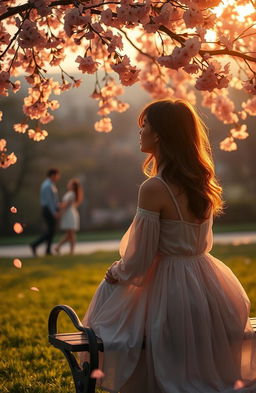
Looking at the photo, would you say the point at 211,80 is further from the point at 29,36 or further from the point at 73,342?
the point at 73,342

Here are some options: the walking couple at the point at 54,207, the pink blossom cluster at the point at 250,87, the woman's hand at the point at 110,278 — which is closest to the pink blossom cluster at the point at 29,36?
the pink blossom cluster at the point at 250,87

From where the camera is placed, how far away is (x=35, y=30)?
5.06m

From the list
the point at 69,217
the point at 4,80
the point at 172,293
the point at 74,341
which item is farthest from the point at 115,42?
the point at 69,217

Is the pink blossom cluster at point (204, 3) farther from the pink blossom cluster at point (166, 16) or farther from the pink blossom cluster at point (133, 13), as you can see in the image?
the pink blossom cluster at point (133, 13)

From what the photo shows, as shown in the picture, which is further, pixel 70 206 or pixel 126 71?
→ pixel 70 206

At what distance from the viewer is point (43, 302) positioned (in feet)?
33.0

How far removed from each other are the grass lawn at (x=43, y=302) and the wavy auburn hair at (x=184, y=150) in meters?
1.80

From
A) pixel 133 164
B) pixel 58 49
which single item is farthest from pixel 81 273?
pixel 133 164

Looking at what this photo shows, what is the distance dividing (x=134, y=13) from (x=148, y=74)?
160 inches

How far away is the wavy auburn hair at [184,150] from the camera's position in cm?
430

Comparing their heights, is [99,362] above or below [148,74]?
below

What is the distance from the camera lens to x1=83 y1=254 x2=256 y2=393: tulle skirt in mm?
4172

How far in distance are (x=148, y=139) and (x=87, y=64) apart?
141 centimetres

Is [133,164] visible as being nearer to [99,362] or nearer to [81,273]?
[81,273]
